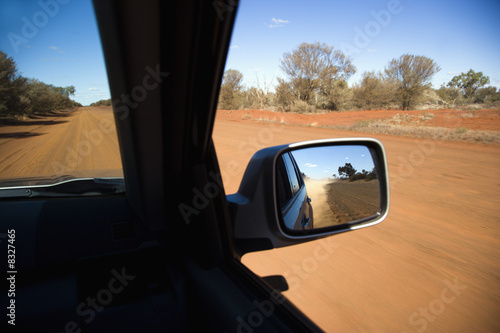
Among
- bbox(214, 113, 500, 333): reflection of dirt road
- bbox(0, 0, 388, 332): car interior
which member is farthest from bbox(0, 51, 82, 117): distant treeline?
bbox(214, 113, 500, 333): reflection of dirt road

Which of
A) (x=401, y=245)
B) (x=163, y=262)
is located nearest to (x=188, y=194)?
(x=163, y=262)

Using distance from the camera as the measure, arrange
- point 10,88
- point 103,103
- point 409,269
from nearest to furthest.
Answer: point 10,88, point 103,103, point 409,269

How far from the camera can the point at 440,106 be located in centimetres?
3072

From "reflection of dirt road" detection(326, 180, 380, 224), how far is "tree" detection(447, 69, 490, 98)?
1460 inches

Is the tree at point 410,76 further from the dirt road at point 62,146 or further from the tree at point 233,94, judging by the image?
the dirt road at point 62,146

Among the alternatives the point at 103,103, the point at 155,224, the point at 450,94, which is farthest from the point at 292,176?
the point at 450,94

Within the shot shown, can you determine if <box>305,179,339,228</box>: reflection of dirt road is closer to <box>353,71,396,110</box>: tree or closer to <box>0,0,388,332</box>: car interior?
<box>0,0,388,332</box>: car interior

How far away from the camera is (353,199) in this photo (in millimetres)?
2426

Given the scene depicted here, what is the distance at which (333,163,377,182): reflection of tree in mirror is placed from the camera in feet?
7.84

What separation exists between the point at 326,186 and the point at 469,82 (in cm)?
4100

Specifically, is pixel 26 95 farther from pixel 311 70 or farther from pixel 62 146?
pixel 311 70

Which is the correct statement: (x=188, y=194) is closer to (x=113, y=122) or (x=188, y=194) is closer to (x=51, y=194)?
(x=113, y=122)

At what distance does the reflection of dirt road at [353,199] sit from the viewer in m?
2.22

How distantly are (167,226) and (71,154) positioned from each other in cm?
81
